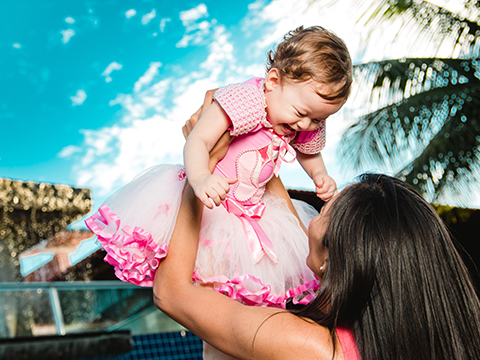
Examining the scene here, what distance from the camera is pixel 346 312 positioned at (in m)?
0.94

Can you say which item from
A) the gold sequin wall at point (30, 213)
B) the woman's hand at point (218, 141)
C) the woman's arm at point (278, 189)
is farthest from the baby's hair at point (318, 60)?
the gold sequin wall at point (30, 213)

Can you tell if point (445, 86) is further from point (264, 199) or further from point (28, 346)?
point (28, 346)

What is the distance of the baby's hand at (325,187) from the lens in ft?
4.77

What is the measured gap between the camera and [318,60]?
1264mm

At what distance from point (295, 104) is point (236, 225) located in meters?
0.41

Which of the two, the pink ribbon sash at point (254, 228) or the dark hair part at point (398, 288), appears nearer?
the dark hair part at point (398, 288)

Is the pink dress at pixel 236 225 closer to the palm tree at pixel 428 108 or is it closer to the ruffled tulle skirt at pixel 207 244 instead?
the ruffled tulle skirt at pixel 207 244

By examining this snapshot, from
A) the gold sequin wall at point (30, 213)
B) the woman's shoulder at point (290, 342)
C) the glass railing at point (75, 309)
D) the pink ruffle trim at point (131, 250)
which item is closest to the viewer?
the woman's shoulder at point (290, 342)

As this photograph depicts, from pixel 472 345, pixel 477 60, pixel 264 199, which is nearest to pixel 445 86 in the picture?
pixel 477 60

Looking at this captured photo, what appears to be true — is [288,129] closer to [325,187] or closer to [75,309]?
[325,187]

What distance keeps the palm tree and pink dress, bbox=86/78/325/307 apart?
4096mm

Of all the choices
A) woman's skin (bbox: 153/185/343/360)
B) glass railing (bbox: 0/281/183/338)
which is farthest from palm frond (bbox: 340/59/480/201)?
woman's skin (bbox: 153/185/343/360)

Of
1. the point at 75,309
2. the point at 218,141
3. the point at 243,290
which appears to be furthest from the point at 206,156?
the point at 75,309

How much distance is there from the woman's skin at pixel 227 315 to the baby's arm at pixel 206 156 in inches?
4.2
